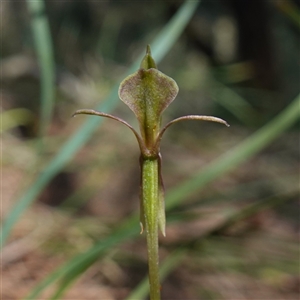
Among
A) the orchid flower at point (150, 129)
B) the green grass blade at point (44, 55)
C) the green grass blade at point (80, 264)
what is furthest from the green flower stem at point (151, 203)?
the green grass blade at point (44, 55)

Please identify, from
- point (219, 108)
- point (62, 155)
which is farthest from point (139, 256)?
point (219, 108)

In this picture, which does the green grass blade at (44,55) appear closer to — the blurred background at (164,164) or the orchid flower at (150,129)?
the blurred background at (164,164)

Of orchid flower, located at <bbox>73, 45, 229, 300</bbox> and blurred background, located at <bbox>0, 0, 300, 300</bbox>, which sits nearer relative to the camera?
orchid flower, located at <bbox>73, 45, 229, 300</bbox>

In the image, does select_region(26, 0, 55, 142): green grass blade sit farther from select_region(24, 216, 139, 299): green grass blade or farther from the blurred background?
select_region(24, 216, 139, 299): green grass blade

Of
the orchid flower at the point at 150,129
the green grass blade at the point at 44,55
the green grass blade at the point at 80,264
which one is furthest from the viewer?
the green grass blade at the point at 44,55

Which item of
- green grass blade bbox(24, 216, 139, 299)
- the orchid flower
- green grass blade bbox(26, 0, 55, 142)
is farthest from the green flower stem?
green grass blade bbox(26, 0, 55, 142)

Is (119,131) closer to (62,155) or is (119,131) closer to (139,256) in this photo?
(139,256)

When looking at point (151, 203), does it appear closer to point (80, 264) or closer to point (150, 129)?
point (150, 129)
